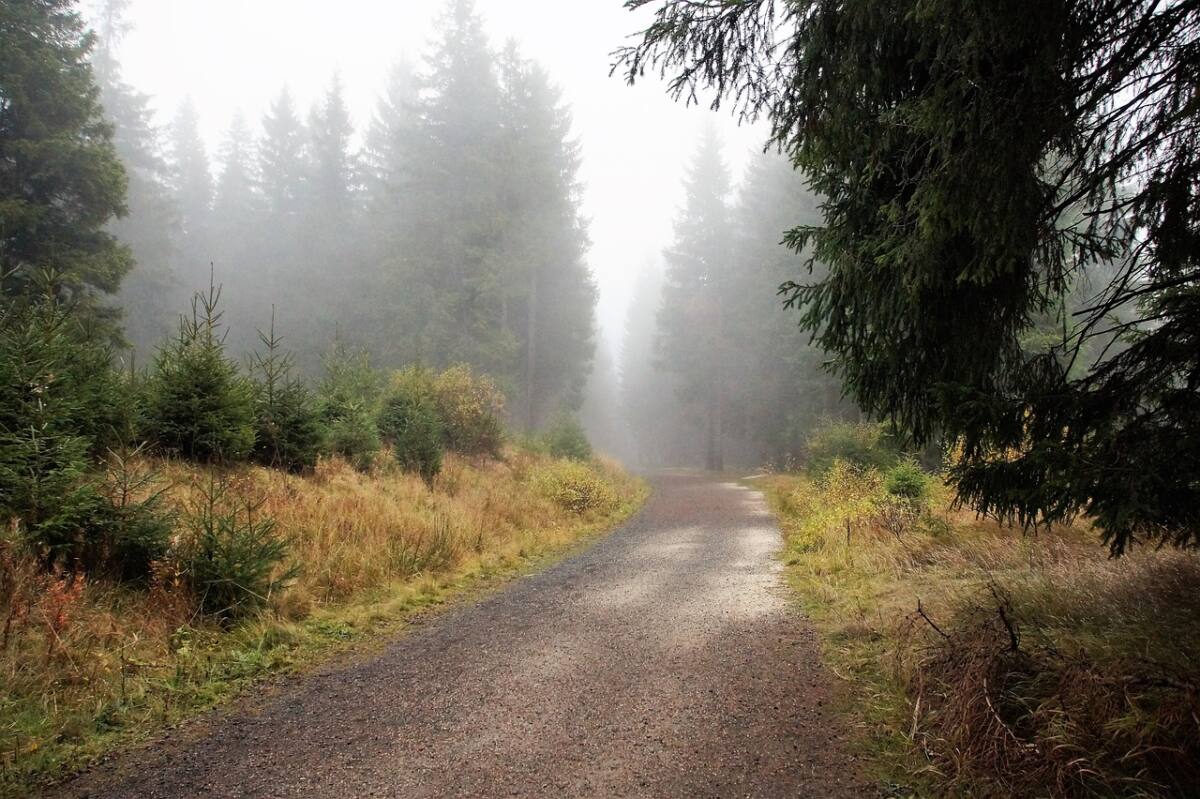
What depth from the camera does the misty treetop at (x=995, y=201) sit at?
2867mm

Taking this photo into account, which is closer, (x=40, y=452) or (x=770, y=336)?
(x=40, y=452)

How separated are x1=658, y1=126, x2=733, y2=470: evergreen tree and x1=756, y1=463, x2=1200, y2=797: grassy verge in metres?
25.0

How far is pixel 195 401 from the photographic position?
23.0 ft

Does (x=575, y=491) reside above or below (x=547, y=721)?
above

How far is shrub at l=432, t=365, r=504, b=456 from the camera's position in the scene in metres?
14.6

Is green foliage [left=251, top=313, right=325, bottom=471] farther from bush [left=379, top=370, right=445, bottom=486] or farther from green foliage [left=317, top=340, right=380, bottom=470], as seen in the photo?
bush [left=379, top=370, right=445, bottom=486]

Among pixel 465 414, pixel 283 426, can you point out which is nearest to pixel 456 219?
pixel 465 414

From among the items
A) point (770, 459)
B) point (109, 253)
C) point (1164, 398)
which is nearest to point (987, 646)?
point (1164, 398)

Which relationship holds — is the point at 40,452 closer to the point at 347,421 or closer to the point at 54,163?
the point at 347,421

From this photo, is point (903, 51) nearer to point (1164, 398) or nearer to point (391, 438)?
point (1164, 398)

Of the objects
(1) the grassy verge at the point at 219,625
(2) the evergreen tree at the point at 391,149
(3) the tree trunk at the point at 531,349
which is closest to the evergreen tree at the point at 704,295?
(3) the tree trunk at the point at 531,349

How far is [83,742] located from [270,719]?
2.86 ft

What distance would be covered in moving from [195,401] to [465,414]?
7.81 m

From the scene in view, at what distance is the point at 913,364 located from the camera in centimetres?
401
